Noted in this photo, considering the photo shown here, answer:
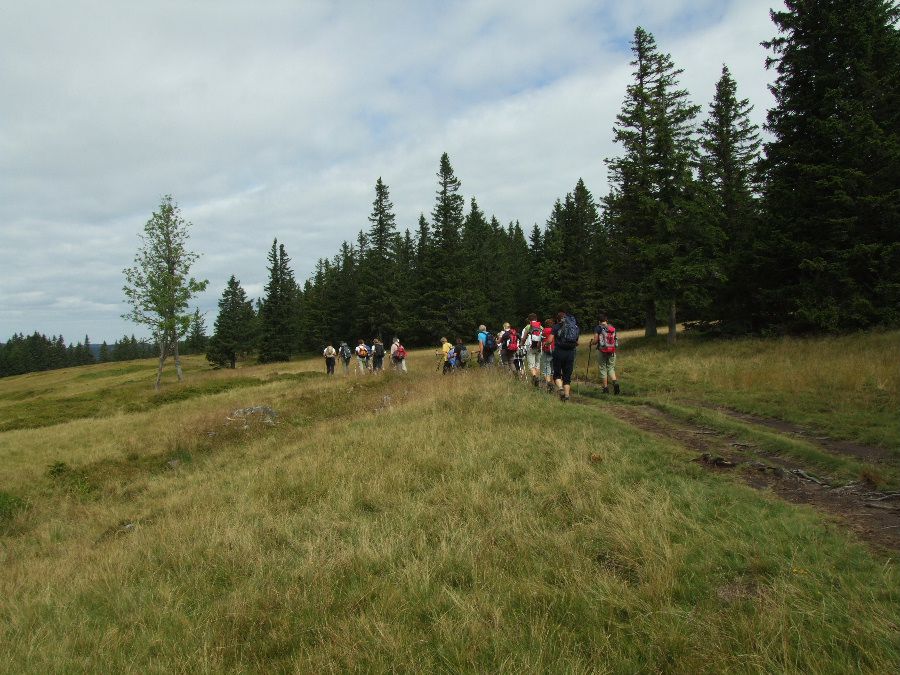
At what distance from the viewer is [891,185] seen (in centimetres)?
1753

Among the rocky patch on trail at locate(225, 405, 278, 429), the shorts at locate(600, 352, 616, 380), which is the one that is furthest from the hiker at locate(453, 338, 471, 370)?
the rocky patch on trail at locate(225, 405, 278, 429)

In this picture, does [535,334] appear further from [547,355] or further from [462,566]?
[462,566]

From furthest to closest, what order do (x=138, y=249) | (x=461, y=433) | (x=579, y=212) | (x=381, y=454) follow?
(x=579, y=212), (x=138, y=249), (x=461, y=433), (x=381, y=454)

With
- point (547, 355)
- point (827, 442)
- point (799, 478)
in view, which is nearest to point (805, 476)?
point (799, 478)

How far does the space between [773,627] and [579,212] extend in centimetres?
5284

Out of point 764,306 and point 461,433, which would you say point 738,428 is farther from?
point 764,306

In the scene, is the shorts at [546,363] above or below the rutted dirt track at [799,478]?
above

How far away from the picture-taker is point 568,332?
10.9 metres

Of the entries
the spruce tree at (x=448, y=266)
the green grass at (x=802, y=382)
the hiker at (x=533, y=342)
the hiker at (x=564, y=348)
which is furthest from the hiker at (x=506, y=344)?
the spruce tree at (x=448, y=266)

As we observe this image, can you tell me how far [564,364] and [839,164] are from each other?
15290 millimetres

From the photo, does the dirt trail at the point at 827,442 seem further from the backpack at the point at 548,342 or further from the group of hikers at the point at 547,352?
the backpack at the point at 548,342

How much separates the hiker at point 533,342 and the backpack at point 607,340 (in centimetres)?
→ 178

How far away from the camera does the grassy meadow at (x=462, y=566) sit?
2.88 metres

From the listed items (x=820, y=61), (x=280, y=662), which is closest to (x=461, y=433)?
(x=280, y=662)
